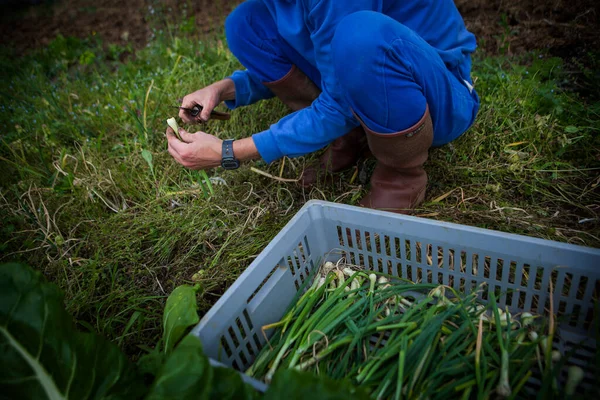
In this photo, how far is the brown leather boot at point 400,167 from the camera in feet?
3.85

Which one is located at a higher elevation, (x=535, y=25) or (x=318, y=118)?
(x=318, y=118)

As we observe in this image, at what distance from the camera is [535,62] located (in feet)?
5.95

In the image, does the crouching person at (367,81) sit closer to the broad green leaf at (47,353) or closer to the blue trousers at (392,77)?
the blue trousers at (392,77)

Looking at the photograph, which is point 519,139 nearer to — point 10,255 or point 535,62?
point 535,62

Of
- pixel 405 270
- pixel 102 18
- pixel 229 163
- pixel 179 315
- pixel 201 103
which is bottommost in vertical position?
pixel 405 270

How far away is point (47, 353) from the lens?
72 centimetres

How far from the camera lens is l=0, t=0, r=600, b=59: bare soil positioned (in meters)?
1.94

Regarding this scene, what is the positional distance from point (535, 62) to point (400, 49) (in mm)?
1090

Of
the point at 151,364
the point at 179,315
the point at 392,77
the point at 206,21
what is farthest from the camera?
the point at 206,21

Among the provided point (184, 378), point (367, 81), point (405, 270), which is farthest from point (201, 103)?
point (184, 378)

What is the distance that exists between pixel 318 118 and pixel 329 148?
1.32ft

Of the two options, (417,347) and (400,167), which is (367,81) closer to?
(400,167)

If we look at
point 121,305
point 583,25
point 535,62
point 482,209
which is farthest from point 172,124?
point 583,25

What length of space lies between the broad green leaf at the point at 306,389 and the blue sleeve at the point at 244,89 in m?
1.31
